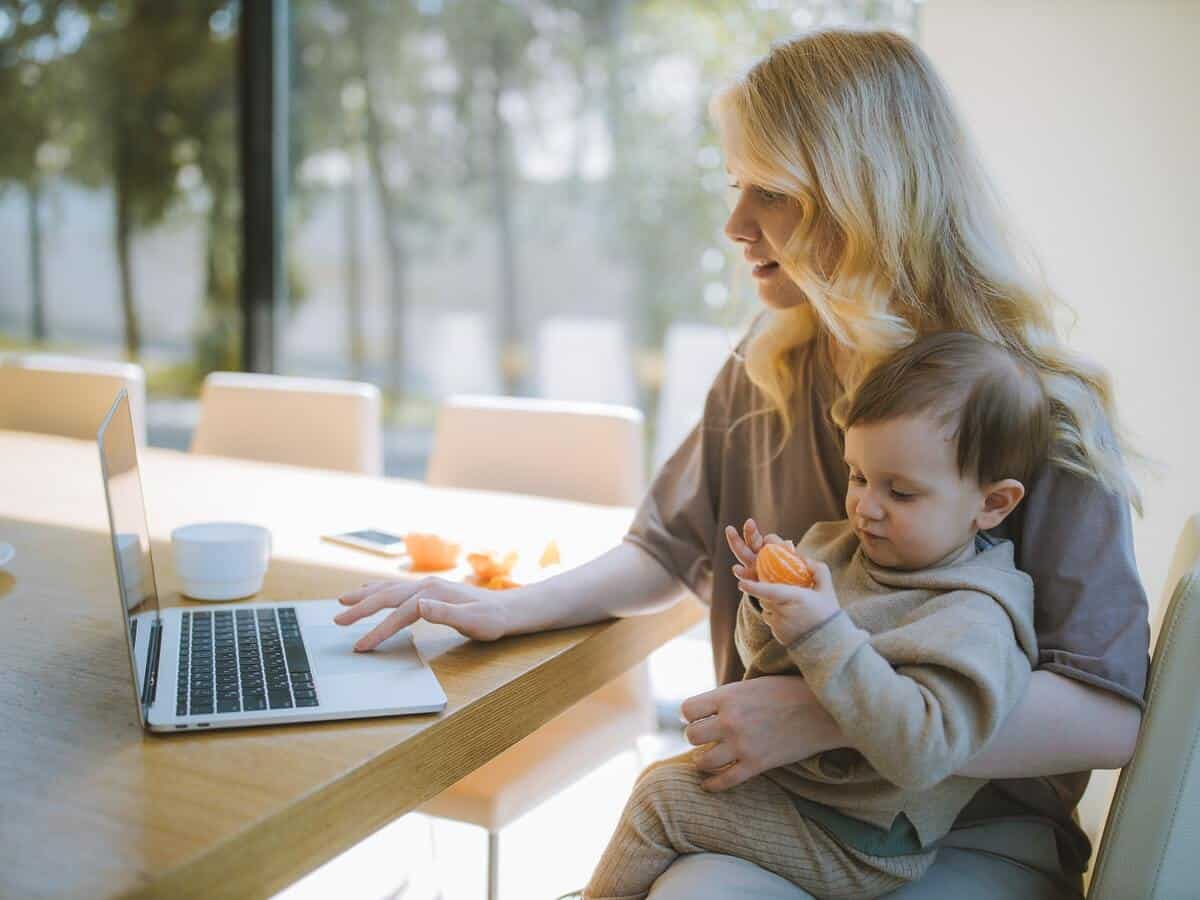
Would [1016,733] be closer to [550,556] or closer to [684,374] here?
[550,556]

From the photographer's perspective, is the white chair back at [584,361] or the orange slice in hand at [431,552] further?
the white chair back at [584,361]

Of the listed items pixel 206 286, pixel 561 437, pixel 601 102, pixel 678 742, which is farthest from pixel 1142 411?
pixel 206 286

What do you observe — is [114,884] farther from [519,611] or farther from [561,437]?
[561,437]

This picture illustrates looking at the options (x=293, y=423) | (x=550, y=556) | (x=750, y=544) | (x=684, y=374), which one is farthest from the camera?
(x=684, y=374)

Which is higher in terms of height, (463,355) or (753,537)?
(753,537)

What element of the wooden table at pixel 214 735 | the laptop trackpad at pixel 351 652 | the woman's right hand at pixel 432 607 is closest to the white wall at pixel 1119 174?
the wooden table at pixel 214 735

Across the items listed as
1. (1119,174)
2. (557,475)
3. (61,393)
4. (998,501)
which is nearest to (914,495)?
(998,501)

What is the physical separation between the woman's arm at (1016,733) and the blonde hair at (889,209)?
0.31m

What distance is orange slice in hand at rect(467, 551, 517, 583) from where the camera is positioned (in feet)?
5.29

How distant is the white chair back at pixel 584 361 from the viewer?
3.57m

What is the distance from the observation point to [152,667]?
3.82 ft

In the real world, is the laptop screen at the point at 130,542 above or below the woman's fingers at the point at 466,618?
above

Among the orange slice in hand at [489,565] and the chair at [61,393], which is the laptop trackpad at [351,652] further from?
the chair at [61,393]

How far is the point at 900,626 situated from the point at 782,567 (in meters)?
0.15
